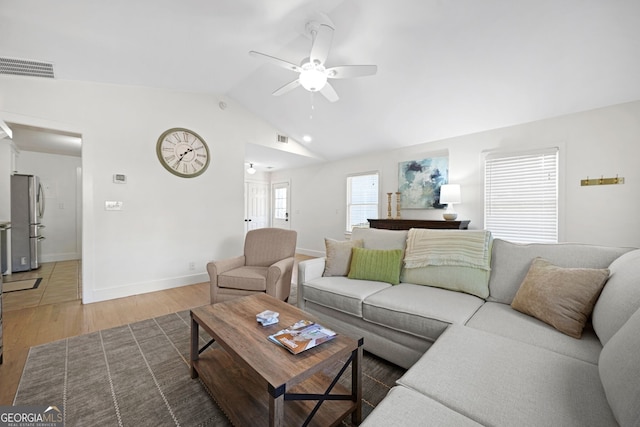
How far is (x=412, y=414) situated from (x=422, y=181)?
401 cm

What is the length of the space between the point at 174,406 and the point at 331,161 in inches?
199

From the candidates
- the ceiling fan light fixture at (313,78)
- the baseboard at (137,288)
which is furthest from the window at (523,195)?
the baseboard at (137,288)

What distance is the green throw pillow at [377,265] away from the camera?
2.22 metres

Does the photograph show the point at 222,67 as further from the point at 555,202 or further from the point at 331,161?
the point at 555,202

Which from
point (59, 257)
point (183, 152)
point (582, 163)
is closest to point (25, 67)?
point (183, 152)

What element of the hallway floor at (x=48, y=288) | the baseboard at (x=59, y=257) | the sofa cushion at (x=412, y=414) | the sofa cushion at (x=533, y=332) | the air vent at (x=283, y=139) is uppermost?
the air vent at (x=283, y=139)

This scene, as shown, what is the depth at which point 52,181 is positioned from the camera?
203 inches

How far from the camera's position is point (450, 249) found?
2.08m

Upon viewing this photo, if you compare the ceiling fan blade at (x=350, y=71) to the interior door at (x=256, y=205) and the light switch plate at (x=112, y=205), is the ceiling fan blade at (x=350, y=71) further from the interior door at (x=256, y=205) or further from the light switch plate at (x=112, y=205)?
the interior door at (x=256, y=205)

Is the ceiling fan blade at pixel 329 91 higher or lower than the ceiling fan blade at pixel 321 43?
lower

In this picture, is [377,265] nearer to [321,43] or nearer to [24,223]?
[321,43]

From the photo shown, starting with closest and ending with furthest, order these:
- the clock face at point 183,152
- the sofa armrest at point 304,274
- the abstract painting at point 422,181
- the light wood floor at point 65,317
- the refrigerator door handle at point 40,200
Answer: the light wood floor at point 65,317 < the sofa armrest at point 304,274 < the clock face at point 183,152 < the abstract painting at point 422,181 < the refrigerator door handle at point 40,200

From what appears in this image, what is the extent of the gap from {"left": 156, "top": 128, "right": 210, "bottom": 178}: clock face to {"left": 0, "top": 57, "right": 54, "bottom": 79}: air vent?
1.15 metres

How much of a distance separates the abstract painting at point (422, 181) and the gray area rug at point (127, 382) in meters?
3.06
